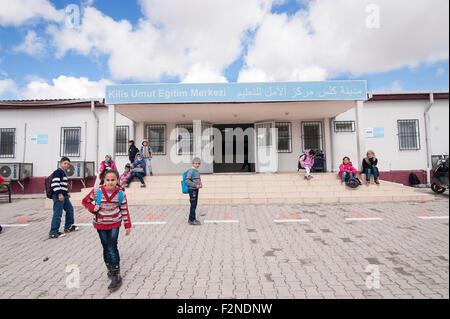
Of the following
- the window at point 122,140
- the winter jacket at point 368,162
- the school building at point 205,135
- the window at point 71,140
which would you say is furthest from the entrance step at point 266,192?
the window at point 71,140

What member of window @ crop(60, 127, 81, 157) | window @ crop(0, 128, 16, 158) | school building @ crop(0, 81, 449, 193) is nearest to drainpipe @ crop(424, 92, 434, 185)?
school building @ crop(0, 81, 449, 193)

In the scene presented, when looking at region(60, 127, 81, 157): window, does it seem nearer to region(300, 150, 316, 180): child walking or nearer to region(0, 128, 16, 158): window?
region(0, 128, 16, 158): window

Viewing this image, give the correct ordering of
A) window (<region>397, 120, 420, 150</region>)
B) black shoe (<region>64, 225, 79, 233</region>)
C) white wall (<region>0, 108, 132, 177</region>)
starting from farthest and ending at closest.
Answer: white wall (<region>0, 108, 132, 177</region>), window (<region>397, 120, 420, 150</region>), black shoe (<region>64, 225, 79, 233</region>)

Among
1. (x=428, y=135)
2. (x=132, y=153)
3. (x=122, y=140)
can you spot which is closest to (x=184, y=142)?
(x=122, y=140)

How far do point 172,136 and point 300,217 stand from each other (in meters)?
7.87

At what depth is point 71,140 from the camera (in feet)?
36.8

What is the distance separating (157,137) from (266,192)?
21.6 ft

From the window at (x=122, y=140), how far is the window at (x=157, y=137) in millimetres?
1022

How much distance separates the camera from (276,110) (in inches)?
385

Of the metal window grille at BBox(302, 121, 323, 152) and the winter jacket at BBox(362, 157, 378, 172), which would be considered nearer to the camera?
the winter jacket at BBox(362, 157, 378, 172)

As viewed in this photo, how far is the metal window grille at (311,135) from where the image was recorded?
453 inches

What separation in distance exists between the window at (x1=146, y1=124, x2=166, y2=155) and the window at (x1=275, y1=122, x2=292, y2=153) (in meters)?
5.75

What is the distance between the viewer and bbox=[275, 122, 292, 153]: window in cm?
1156
